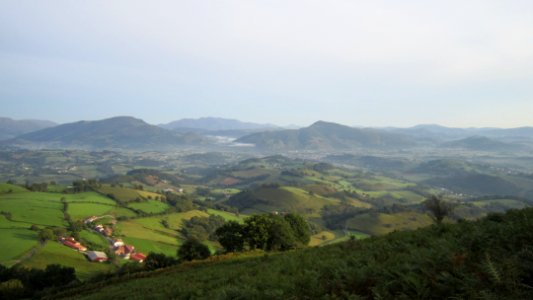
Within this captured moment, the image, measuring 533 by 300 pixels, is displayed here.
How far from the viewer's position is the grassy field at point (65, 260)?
60850 millimetres

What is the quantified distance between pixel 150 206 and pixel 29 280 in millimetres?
80455

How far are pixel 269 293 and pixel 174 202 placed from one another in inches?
5211

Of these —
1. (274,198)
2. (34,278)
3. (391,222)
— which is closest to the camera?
(34,278)

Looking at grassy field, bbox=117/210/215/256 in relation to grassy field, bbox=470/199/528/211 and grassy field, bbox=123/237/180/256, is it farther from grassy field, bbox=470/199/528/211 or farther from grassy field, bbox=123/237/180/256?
grassy field, bbox=470/199/528/211

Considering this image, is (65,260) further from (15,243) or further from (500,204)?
(500,204)

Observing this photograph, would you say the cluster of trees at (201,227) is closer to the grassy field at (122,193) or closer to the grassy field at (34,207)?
the grassy field at (122,193)

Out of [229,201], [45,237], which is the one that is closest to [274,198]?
[229,201]

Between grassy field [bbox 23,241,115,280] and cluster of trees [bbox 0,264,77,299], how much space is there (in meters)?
10.6

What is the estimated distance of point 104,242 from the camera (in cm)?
7950

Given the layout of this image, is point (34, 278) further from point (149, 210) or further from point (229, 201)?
point (229, 201)

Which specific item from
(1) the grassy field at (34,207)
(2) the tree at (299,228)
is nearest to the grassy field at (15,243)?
(1) the grassy field at (34,207)

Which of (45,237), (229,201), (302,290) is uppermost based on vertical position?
(302,290)

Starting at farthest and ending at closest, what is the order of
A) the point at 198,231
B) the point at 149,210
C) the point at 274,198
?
the point at 274,198 < the point at 149,210 < the point at 198,231

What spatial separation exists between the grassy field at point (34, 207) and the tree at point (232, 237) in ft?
185
